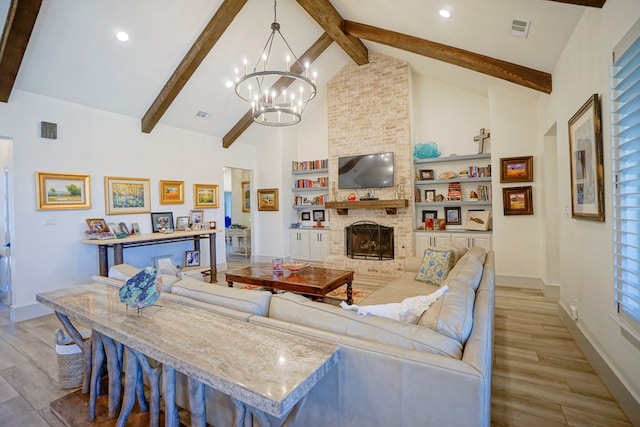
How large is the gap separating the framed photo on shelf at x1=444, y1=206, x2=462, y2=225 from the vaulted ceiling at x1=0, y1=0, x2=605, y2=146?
2241 mm

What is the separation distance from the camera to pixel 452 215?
20.2 feet

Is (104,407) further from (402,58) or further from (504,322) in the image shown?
(402,58)

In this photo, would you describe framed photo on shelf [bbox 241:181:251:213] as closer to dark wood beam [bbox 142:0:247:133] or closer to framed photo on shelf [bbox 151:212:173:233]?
framed photo on shelf [bbox 151:212:173:233]

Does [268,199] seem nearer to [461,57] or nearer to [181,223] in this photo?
[181,223]

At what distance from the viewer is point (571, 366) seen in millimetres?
2557

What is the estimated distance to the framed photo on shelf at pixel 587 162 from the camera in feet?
7.41

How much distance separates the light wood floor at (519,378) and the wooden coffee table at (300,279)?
1760 mm

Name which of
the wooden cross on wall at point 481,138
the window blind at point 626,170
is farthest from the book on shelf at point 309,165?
the window blind at point 626,170

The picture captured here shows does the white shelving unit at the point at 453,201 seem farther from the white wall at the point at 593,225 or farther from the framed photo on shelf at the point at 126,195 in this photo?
the framed photo on shelf at the point at 126,195

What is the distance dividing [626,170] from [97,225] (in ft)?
19.5

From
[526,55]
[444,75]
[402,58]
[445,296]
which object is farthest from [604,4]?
[402,58]

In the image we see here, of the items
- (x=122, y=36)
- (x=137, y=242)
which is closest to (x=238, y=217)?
(x=137, y=242)

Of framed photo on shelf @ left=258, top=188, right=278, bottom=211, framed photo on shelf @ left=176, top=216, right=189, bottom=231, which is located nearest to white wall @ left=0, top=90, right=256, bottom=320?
framed photo on shelf @ left=176, top=216, right=189, bottom=231

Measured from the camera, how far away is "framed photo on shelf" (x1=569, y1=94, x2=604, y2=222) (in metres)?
2.26
